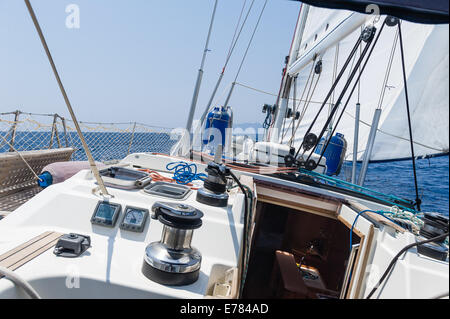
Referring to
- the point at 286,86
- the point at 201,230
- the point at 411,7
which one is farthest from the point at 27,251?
the point at 286,86

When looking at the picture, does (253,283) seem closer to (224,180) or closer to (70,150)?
(224,180)

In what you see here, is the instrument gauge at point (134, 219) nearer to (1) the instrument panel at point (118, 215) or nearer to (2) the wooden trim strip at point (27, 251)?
(1) the instrument panel at point (118, 215)

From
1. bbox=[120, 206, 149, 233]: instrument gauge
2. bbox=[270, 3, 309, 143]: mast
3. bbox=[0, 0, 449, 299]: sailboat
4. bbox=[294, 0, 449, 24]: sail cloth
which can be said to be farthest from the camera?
bbox=[270, 3, 309, 143]: mast

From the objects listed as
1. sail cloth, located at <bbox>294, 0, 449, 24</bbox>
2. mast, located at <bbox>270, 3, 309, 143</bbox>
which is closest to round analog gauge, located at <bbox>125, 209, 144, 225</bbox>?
sail cloth, located at <bbox>294, 0, 449, 24</bbox>

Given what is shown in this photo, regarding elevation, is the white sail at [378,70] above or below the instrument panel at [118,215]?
above

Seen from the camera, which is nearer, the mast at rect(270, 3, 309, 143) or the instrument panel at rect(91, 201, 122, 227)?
the instrument panel at rect(91, 201, 122, 227)

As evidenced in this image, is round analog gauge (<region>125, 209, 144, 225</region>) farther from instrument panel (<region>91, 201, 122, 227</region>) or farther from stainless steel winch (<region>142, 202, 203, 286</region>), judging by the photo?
stainless steel winch (<region>142, 202, 203, 286</region>)

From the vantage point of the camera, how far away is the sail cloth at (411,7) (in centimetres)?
69

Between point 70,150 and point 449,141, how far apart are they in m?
4.04

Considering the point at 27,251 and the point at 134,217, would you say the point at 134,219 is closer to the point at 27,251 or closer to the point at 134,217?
the point at 134,217

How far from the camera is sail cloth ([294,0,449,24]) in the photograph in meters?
0.69

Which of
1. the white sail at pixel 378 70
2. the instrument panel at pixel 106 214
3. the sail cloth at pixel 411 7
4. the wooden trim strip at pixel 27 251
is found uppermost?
the white sail at pixel 378 70

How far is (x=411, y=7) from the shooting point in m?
0.73

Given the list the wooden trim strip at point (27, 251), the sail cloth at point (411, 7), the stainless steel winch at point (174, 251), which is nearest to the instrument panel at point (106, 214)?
the wooden trim strip at point (27, 251)
